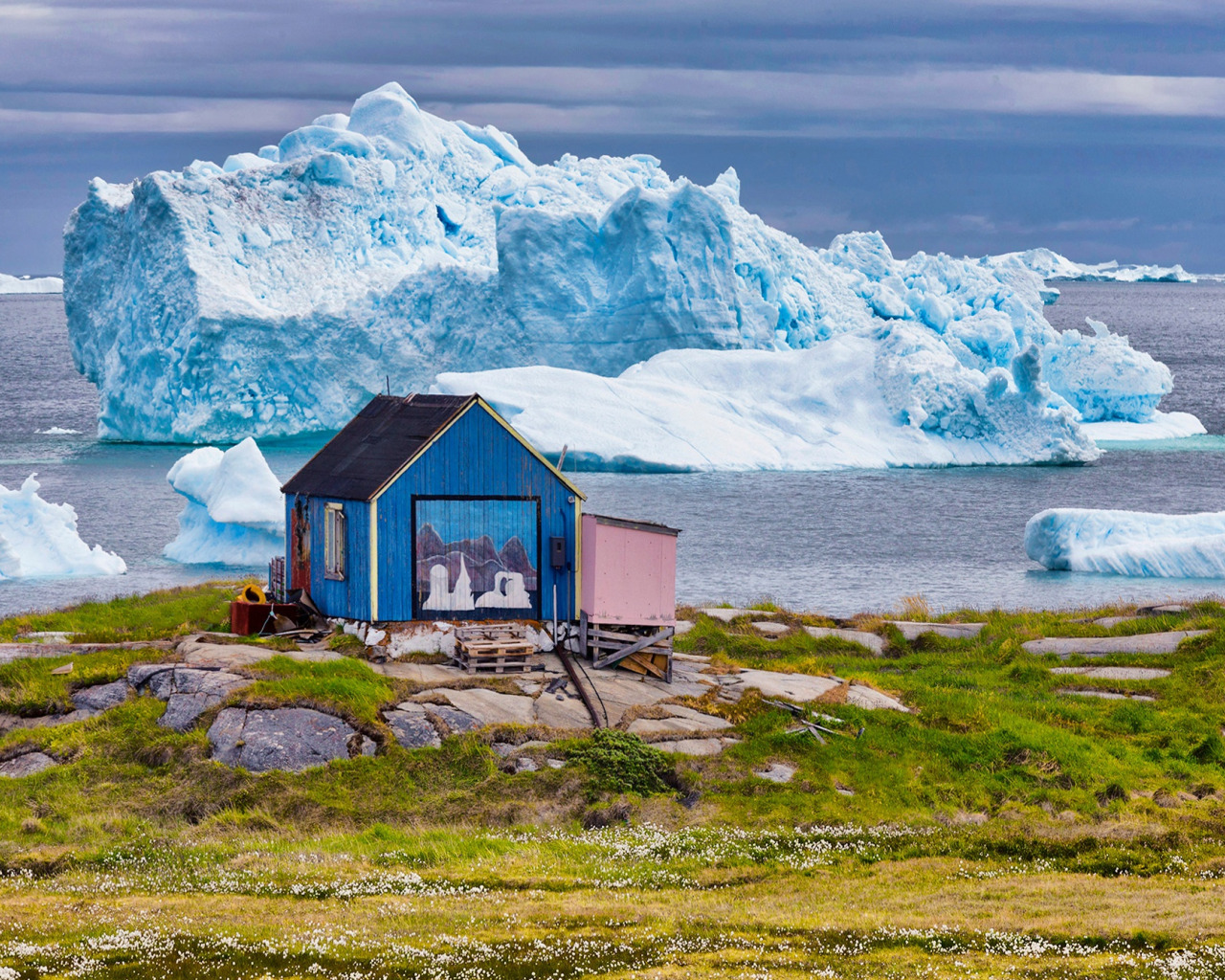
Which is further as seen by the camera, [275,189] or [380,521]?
[275,189]

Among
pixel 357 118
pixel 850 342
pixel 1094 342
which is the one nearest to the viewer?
pixel 850 342

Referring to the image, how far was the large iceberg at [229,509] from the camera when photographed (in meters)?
29.6

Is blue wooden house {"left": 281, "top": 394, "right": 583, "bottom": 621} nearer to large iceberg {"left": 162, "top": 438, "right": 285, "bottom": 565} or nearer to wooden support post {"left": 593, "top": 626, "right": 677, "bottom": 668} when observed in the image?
wooden support post {"left": 593, "top": 626, "right": 677, "bottom": 668}

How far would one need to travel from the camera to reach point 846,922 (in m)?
9.20

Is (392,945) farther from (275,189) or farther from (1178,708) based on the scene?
(275,189)

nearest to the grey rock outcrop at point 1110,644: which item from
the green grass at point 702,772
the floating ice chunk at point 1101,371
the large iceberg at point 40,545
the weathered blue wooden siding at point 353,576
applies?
the green grass at point 702,772

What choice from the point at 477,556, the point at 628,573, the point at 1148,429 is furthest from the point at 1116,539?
the point at 1148,429

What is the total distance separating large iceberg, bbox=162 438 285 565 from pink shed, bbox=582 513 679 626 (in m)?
14.2

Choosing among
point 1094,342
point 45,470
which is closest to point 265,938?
point 45,470

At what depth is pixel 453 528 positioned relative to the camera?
54.5ft

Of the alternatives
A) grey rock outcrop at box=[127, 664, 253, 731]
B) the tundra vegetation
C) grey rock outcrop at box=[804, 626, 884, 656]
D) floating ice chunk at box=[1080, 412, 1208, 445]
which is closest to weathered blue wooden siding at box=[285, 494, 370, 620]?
the tundra vegetation

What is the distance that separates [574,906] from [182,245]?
41585 mm

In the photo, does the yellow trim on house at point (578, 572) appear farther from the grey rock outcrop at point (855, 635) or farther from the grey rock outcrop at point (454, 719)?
the grey rock outcrop at point (855, 635)

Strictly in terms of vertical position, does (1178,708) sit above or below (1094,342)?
below
